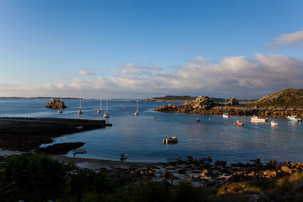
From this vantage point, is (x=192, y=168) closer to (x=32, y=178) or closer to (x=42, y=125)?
(x=32, y=178)

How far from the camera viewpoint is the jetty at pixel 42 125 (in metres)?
57.4

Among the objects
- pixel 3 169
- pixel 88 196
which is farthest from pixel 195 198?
pixel 3 169

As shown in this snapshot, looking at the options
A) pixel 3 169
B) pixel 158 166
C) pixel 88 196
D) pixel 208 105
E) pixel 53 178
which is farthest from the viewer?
pixel 208 105

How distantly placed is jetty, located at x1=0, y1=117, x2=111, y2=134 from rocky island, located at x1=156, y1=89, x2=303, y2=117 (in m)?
92.7

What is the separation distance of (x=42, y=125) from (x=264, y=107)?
5812 inches

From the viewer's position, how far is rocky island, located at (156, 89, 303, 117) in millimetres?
134875

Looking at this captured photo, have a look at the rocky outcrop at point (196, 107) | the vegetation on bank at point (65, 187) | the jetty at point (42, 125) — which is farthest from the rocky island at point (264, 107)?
the vegetation on bank at point (65, 187)

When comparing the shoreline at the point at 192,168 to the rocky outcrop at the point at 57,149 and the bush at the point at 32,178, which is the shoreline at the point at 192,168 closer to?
the rocky outcrop at the point at 57,149

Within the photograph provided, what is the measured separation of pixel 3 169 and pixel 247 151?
41119mm

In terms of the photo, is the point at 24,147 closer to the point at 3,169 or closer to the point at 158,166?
the point at 158,166

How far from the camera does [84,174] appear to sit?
37.6ft

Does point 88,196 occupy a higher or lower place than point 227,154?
higher

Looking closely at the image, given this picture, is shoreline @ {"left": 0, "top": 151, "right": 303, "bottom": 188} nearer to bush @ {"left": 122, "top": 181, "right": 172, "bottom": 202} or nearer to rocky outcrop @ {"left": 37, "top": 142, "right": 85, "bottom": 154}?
rocky outcrop @ {"left": 37, "top": 142, "right": 85, "bottom": 154}

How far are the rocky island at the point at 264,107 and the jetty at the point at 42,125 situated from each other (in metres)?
92.7
